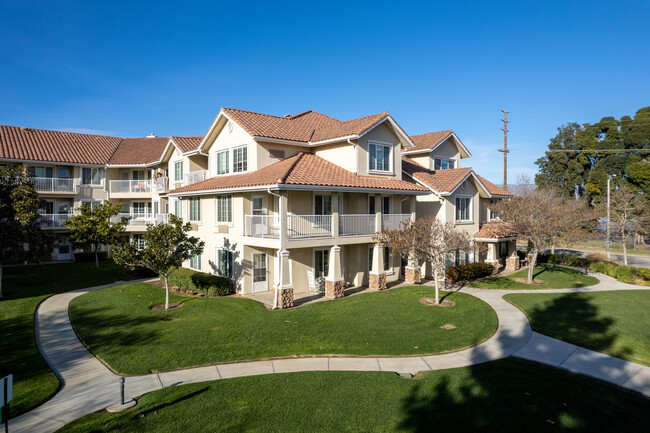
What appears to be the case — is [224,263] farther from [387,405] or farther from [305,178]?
[387,405]

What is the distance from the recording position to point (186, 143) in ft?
92.0

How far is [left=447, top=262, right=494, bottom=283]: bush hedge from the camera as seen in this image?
21.9m

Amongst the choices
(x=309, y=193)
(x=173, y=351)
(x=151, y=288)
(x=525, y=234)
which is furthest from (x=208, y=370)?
(x=525, y=234)

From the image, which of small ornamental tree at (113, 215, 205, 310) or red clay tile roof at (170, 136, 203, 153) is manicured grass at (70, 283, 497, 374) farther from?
red clay tile roof at (170, 136, 203, 153)

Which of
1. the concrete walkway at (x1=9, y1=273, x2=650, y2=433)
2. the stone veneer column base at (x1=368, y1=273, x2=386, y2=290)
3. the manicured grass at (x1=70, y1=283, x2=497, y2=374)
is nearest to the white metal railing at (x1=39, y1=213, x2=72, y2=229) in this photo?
the manicured grass at (x1=70, y1=283, x2=497, y2=374)

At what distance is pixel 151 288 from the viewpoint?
2109cm

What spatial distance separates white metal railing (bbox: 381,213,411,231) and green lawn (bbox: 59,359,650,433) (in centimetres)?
1148

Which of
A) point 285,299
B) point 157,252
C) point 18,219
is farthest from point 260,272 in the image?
point 18,219

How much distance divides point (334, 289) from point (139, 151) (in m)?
26.7

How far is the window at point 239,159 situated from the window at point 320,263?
21.7 feet

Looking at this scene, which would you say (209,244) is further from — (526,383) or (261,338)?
(526,383)

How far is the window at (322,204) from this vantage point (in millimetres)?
19906

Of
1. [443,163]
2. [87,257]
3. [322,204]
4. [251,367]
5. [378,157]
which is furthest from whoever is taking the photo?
[87,257]

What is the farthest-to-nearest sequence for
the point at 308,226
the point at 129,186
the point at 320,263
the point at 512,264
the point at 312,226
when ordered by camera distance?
the point at 129,186
the point at 512,264
the point at 320,263
the point at 312,226
the point at 308,226
